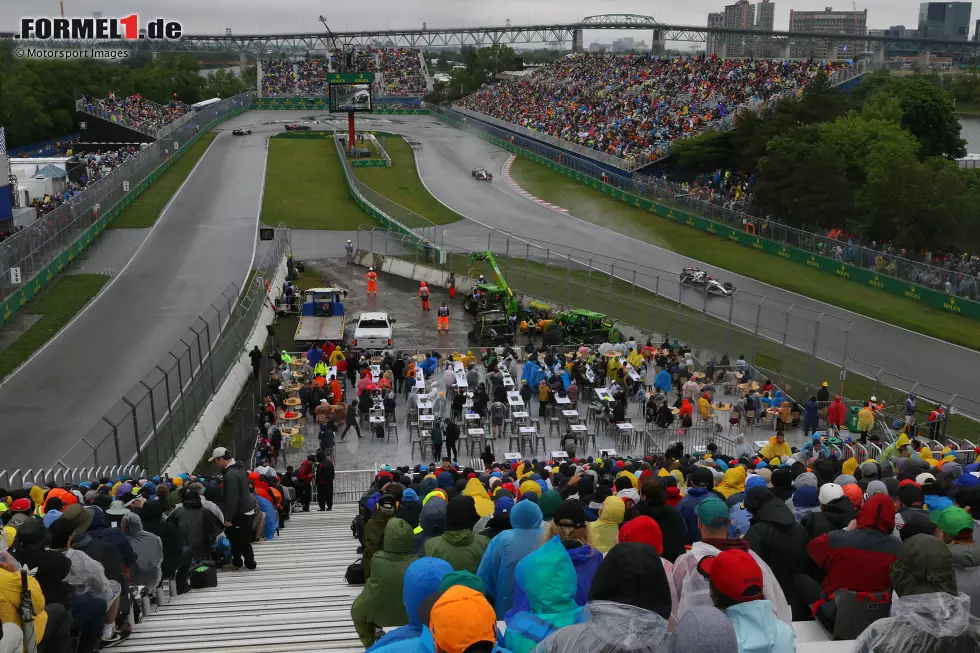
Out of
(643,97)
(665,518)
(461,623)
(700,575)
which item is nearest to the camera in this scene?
(461,623)

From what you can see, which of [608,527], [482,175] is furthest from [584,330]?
[482,175]

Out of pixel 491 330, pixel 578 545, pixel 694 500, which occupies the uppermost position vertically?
pixel 578 545

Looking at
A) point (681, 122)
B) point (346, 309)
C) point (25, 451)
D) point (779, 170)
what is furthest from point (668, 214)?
point (25, 451)

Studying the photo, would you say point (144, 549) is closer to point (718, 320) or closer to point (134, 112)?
point (718, 320)

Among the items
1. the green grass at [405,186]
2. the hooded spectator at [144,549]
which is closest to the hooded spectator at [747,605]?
the hooded spectator at [144,549]

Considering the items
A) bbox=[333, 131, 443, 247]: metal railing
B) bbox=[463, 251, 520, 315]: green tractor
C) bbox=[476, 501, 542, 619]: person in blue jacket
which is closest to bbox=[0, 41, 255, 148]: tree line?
bbox=[333, 131, 443, 247]: metal railing

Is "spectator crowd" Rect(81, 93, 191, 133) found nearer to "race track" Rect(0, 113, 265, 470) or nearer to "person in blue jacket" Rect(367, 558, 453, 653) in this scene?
"race track" Rect(0, 113, 265, 470)

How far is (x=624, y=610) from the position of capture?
512 centimetres

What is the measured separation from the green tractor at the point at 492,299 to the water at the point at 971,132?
269ft

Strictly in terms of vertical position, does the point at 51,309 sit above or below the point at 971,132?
below

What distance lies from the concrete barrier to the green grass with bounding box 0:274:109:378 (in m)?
7.01

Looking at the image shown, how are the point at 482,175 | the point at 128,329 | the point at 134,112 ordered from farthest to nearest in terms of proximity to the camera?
the point at 134,112 → the point at 482,175 → the point at 128,329

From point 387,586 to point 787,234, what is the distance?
42.3 m

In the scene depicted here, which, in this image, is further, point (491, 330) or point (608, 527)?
point (491, 330)
